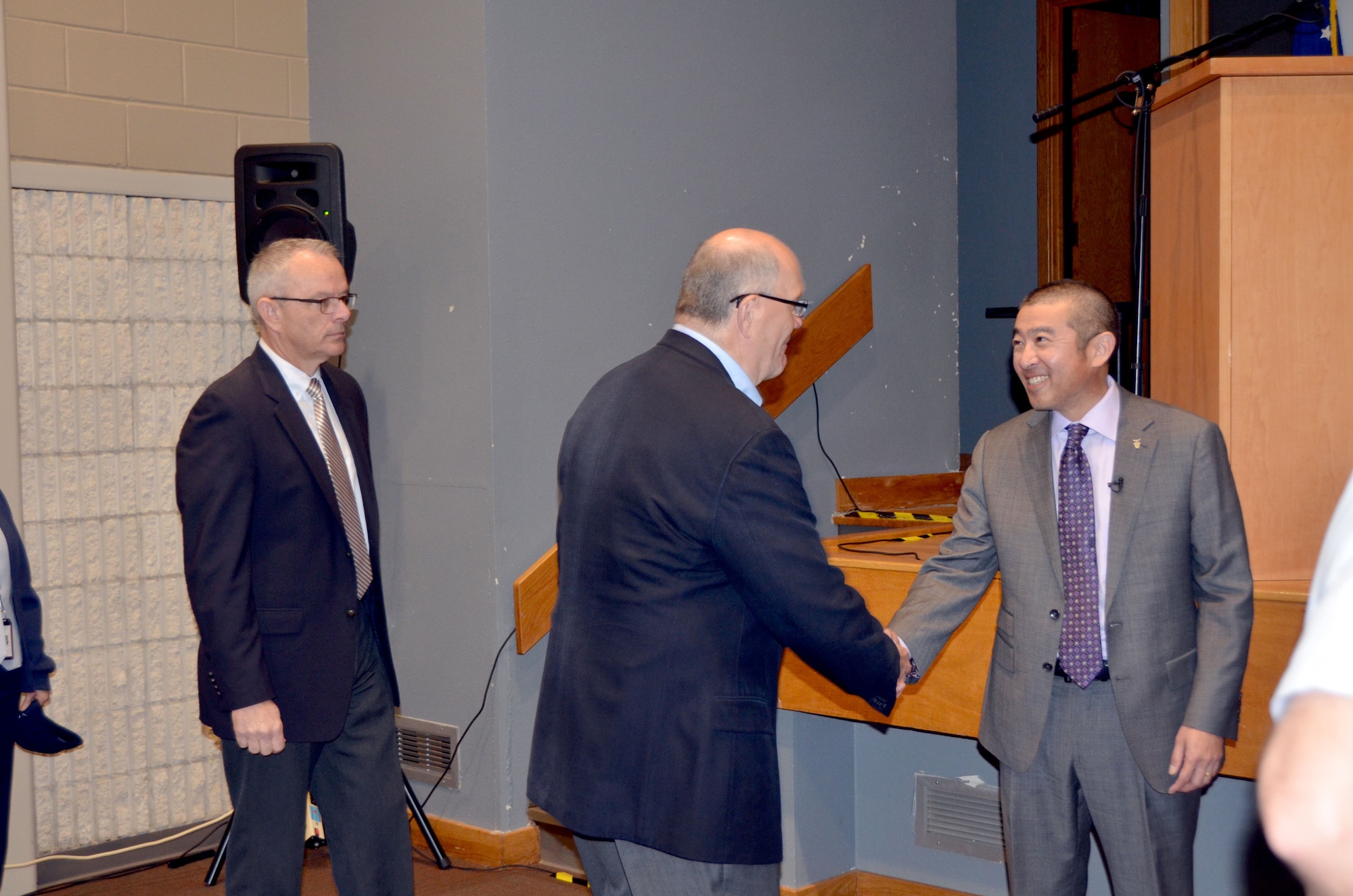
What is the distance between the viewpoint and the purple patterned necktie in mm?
2316

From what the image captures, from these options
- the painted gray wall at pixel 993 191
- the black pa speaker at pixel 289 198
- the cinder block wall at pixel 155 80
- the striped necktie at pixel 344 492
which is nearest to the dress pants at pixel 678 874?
the striped necktie at pixel 344 492

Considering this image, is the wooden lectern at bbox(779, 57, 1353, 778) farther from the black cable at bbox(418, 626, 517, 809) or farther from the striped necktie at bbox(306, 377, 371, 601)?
the black cable at bbox(418, 626, 517, 809)

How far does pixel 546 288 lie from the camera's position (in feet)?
12.8

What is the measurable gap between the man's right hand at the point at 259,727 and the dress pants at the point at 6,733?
0.50 m

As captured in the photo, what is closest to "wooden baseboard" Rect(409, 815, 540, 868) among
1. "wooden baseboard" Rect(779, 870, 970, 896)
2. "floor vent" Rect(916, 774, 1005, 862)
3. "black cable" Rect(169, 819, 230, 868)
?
"black cable" Rect(169, 819, 230, 868)

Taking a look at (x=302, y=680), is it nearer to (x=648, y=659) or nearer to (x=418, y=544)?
(x=648, y=659)

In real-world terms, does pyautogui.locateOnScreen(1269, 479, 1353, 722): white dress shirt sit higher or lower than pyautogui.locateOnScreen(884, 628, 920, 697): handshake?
higher

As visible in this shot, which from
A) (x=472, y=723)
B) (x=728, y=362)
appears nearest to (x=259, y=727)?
(x=728, y=362)

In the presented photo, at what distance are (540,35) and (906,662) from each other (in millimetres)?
2426

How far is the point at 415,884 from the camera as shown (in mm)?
3652

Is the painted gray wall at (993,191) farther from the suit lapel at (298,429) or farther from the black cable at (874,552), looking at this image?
the suit lapel at (298,429)

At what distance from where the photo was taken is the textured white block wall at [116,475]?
12.5 ft

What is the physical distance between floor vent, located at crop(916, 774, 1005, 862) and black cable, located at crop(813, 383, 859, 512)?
4.60ft

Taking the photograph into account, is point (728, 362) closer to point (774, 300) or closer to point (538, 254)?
point (774, 300)
